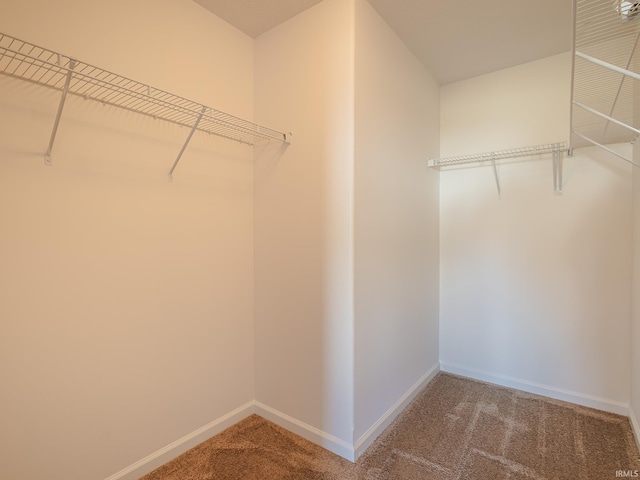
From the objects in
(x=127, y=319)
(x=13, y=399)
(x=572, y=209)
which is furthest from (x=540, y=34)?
(x=13, y=399)

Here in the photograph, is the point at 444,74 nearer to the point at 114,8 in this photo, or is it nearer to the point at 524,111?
the point at 524,111

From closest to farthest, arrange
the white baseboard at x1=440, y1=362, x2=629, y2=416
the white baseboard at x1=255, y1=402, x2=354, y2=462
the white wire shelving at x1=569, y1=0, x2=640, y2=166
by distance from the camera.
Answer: the white wire shelving at x1=569, y1=0, x2=640, y2=166
the white baseboard at x1=255, y1=402, x2=354, y2=462
the white baseboard at x1=440, y1=362, x2=629, y2=416

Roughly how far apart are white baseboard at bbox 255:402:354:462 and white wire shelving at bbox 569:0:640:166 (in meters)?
1.85

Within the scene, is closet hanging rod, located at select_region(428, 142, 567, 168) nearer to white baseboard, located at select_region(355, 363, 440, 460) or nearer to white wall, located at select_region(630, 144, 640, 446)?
white wall, located at select_region(630, 144, 640, 446)

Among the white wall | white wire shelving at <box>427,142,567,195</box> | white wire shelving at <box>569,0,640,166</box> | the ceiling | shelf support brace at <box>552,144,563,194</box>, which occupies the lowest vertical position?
the white wall

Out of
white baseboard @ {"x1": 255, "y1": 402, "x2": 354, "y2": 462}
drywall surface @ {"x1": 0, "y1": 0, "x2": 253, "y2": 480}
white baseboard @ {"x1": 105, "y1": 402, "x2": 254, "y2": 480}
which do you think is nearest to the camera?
drywall surface @ {"x1": 0, "y1": 0, "x2": 253, "y2": 480}

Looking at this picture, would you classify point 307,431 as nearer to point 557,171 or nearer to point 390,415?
point 390,415

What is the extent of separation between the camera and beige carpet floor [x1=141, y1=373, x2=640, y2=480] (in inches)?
62.3

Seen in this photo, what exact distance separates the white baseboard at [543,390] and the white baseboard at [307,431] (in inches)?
55.7

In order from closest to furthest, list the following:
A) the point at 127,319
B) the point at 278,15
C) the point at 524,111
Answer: the point at 127,319 < the point at 278,15 < the point at 524,111

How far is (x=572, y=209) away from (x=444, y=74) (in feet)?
4.59

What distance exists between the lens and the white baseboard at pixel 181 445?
5.01 ft

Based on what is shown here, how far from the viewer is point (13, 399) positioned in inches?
48.0
